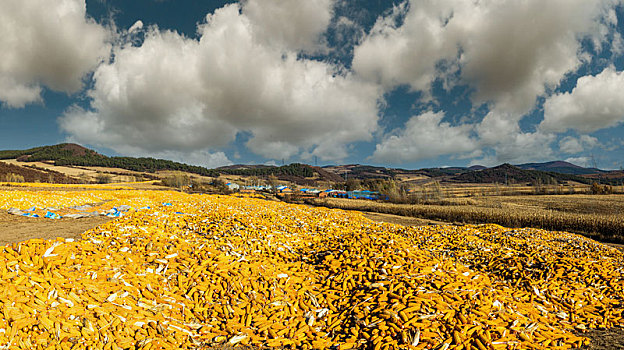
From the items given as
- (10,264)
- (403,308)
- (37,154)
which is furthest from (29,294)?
(37,154)

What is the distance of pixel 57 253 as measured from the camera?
16.2 feet

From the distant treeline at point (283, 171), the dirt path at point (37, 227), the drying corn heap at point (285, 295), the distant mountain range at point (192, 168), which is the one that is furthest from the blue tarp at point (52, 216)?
the distant treeline at point (283, 171)

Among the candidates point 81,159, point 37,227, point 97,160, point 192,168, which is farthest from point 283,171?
point 37,227

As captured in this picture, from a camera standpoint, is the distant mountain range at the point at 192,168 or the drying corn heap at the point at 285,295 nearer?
the drying corn heap at the point at 285,295

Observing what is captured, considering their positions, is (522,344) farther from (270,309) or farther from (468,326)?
(270,309)

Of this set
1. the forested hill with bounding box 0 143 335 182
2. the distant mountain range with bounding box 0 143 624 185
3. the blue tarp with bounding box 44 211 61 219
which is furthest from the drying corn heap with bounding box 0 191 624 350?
the forested hill with bounding box 0 143 335 182

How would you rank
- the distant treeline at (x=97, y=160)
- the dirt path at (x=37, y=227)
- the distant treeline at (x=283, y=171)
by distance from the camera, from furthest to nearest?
1. the distant treeline at (x=283, y=171)
2. the distant treeline at (x=97, y=160)
3. the dirt path at (x=37, y=227)

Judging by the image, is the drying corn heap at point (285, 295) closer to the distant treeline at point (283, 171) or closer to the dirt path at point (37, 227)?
the dirt path at point (37, 227)

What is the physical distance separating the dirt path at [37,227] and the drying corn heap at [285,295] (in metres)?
1.79

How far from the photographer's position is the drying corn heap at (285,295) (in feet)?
12.2

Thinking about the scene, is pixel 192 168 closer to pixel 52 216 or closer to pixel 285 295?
pixel 52 216

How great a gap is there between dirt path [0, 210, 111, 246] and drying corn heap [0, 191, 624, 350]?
1.79 m

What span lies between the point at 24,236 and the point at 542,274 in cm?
1363

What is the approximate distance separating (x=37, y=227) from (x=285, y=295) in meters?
9.65
